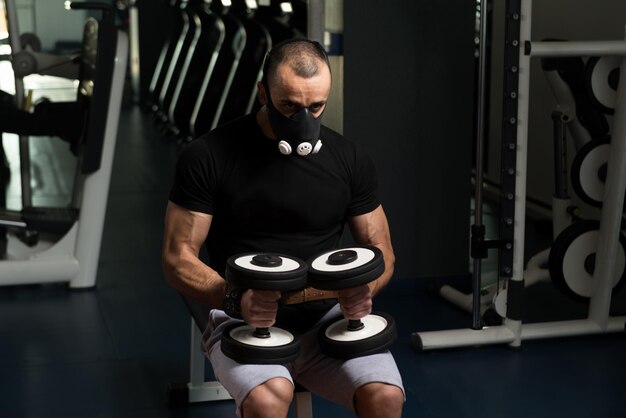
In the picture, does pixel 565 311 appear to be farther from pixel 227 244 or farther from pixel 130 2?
pixel 130 2

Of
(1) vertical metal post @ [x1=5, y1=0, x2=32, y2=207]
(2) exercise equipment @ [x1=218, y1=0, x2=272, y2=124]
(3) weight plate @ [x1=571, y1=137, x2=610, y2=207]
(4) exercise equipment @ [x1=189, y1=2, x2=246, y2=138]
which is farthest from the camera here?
(4) exercise equipment @ [x1=189, y1=2, x2=246, y2=138]

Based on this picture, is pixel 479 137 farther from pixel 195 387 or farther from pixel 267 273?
pixel 267 273

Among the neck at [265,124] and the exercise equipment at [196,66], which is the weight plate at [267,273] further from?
the exercise equipment at [196,66]

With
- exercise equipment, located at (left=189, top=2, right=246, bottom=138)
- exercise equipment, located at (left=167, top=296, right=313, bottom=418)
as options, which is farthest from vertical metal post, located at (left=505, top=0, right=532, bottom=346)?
exercise equipment, located at (left=189, top=2, right=246, bottom=138)

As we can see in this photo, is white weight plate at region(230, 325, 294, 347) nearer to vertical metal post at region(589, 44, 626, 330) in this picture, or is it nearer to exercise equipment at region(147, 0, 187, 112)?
vertical metal post at region(589, 44, 626, 330)

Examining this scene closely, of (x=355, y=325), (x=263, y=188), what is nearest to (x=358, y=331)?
(x=355, y=325)

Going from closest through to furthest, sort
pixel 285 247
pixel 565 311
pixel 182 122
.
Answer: pixel 285 247 < pixel 565 311 < pixel 182 122

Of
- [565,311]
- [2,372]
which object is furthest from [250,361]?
[565,311]

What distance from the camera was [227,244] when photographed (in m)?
2.33

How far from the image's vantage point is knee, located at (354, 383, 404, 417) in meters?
2.11

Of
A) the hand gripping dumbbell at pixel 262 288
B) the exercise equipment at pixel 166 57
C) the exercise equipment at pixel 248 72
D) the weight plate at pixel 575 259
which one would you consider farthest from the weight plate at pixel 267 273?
the exercise equipment at pixel 166 57

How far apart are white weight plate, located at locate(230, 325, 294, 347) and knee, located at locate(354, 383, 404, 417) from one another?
0.61 feet

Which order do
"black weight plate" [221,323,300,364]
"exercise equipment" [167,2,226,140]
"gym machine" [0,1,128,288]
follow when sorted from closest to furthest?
"black weight plate" [221,323,300,364], "gym machine" [0,1,128,288], "exercise equipment" [167,2,226,140]

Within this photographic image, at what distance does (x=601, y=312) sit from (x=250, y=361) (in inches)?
74.2
